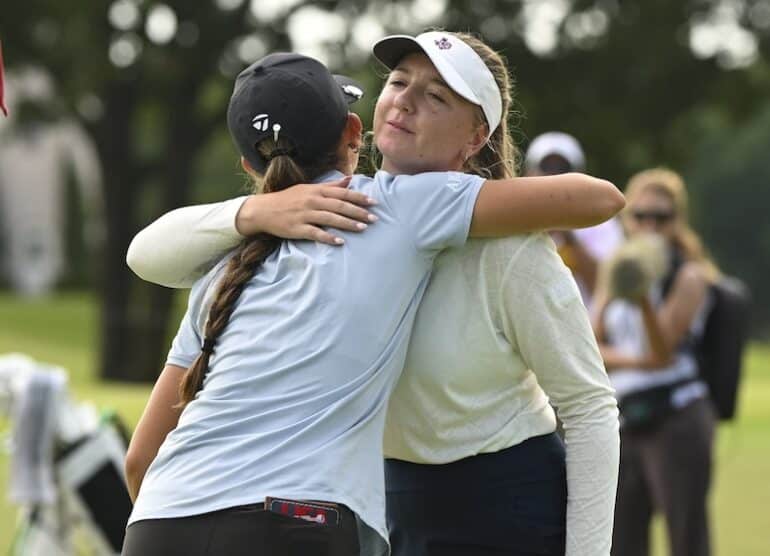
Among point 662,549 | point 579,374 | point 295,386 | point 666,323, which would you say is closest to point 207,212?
point 295,386

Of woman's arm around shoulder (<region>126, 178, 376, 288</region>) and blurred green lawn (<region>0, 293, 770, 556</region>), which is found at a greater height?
woman's arm around shoulder (<region>126, 178, 376, 288</region>)

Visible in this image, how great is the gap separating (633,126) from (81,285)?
36704mm

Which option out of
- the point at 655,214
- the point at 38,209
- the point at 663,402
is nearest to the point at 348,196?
the point at 663,402

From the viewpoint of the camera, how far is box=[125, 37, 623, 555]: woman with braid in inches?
106

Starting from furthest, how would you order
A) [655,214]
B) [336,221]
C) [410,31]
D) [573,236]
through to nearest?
1. [410,31]
2. [655,214]
3. [573,236]
4. [336,221]

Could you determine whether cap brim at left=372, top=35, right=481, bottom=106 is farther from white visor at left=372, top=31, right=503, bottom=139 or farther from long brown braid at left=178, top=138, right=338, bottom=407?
long brown braid at left=178, top=138, right=338, bottom=407

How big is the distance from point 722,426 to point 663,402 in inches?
437

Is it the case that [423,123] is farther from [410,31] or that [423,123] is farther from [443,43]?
[410,31]

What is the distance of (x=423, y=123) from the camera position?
301cm

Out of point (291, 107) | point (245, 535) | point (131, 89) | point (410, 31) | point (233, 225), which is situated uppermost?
point (291, 107)

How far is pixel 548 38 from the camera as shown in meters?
26.1

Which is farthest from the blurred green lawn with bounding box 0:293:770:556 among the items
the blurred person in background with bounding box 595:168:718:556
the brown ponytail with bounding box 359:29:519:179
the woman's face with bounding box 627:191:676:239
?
the brown ponytail with bounding box 359:29:519:179

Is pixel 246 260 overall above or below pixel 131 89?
above

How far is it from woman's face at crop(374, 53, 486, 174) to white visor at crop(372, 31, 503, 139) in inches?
1.3
